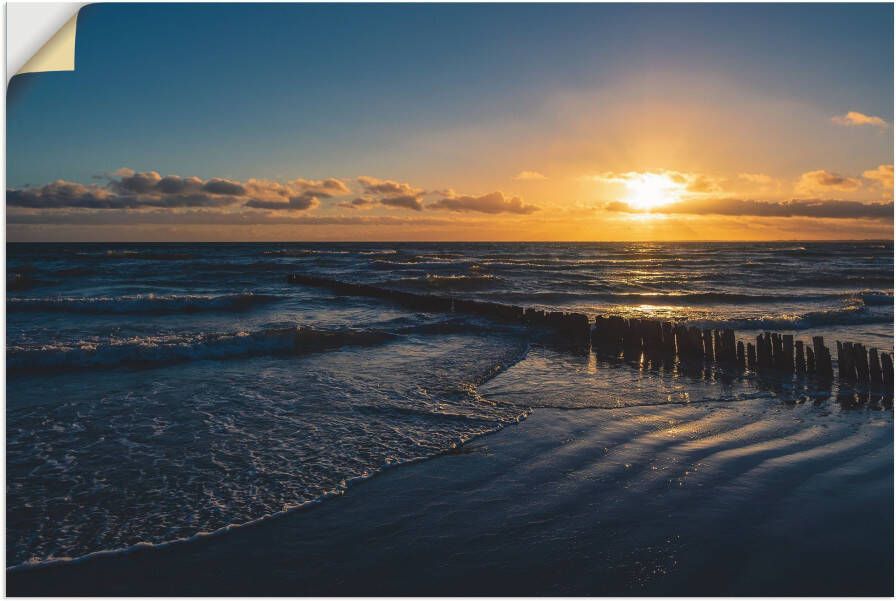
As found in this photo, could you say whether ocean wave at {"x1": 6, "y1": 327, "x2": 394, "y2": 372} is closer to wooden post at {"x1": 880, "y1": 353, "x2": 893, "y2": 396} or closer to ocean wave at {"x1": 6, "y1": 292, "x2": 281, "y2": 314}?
ocean wave at {"x1": 6, "y1": 292, "x2": 281, "y2": 314}

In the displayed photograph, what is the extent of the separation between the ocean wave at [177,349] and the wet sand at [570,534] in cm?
787

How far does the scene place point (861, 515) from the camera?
14.3 ft

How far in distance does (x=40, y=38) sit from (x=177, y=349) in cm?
933

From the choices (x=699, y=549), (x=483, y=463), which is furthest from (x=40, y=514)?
(x=699, y=549)

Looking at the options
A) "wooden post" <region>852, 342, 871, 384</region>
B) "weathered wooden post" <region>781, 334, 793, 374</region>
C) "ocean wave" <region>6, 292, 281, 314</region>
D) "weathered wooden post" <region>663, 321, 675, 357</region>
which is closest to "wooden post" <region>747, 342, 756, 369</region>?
"weathered wooden post" <region>781, 334, 793, 374</region>

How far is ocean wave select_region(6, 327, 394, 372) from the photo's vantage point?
1100 cm

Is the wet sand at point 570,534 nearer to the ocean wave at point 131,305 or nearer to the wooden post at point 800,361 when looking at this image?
the wooden post at point 800,361

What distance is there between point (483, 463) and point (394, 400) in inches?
113

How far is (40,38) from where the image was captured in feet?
12.2

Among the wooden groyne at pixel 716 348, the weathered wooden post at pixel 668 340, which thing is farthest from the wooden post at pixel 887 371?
the weathered wooden post at pixel 668 340

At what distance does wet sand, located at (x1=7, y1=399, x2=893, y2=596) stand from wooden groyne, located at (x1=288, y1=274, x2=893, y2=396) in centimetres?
367

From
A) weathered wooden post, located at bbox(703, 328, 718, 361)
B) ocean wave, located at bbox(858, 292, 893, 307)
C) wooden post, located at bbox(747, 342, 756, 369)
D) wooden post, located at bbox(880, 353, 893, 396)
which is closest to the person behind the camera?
wooden post, located at bbox(880, 353, 893, 396)

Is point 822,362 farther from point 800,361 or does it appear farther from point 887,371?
point 887,371

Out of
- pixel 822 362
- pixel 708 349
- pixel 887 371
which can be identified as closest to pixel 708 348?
pixel 708 349
